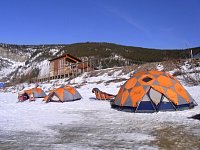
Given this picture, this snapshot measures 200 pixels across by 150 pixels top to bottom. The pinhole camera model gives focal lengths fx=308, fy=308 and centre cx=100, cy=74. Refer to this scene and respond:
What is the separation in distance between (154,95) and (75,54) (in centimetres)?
8570

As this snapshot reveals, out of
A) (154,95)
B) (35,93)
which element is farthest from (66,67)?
(154,95)

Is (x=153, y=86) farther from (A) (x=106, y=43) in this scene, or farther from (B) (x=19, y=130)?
(A) (x=106, y=43)

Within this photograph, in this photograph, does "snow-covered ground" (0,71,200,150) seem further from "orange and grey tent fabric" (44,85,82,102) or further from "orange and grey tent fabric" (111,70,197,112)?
"orange and grey tent fabric" (44,85,82,102)

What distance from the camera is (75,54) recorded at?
→ 9744 centimetres

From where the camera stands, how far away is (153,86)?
12.8 meters

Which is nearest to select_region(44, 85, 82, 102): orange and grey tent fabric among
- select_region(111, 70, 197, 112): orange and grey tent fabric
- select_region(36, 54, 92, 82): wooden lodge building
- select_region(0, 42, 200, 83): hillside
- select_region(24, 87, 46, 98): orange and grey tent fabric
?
select_region(24, 87, 46, 98): orange and grey tent fabric

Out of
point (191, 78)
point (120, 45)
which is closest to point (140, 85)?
point (191, 78)

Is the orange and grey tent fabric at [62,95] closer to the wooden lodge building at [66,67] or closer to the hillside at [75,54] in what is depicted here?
the wooden lodge building at [66,67]

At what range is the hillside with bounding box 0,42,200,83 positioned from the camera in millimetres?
64694

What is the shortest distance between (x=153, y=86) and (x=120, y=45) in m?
103

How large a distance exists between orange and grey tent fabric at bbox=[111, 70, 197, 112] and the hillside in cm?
A: 2576

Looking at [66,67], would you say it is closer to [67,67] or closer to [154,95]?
[67,67]

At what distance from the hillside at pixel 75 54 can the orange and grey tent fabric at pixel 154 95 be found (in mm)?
25757

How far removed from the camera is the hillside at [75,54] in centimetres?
6469
